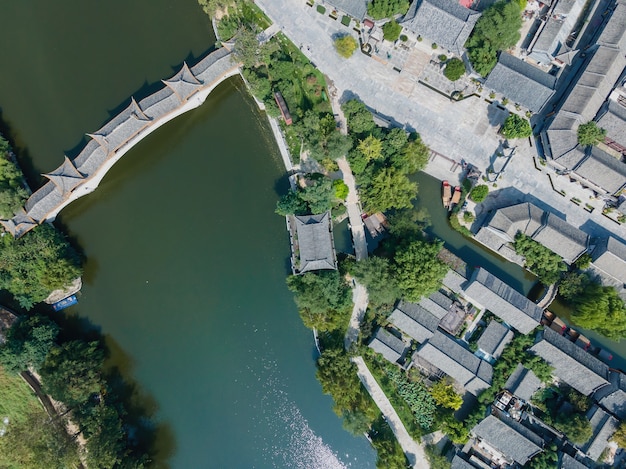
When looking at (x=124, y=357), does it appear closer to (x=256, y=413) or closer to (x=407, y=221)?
(x=256, y=413)

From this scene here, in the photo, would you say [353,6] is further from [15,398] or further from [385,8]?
[15,398]

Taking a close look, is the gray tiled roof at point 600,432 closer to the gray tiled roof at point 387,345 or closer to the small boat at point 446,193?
the gray tiled roof at point 387,345

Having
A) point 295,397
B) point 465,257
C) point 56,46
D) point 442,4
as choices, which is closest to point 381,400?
point 295,397

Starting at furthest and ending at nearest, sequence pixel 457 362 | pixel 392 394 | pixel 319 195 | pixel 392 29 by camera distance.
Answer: pixel 392 394 → pixel 457 362 → pixel 392 29 → pixel 319 195

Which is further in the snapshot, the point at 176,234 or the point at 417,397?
the point at 176,234

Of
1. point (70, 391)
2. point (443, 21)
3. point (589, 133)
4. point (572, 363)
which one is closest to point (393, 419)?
point (572, 363)

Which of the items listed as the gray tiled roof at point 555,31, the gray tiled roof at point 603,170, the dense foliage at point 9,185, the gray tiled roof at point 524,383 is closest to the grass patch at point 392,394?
the gray tiled roof at point 524,383
